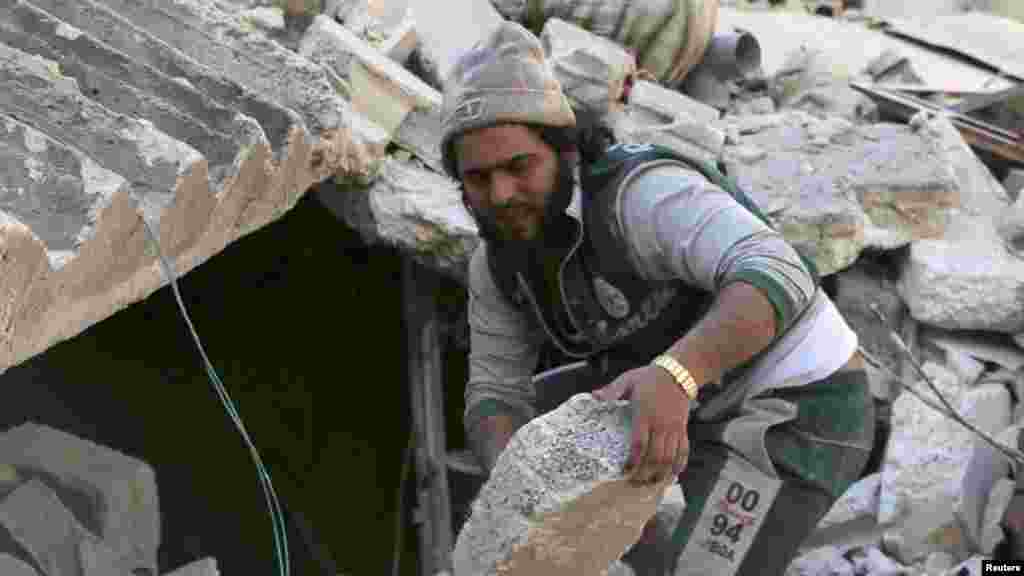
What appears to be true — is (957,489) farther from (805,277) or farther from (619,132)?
(805,277)

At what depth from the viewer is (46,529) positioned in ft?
12.0

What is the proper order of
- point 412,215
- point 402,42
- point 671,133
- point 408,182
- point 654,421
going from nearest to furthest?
point 654,421 → point 412,215 → point 408,182 → point 402,42 → point 671,133

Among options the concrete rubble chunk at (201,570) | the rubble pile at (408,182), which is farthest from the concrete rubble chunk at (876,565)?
the concrete rubble chunk at (201,570)

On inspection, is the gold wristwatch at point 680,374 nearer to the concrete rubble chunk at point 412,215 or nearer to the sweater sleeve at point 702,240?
the sweater sleeve at point 702,240

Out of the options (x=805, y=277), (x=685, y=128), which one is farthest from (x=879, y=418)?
(x=805, y=277)

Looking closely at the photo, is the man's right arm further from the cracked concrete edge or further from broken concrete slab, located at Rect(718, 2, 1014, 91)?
broken concrete slab, located at Rect(718, 2, 1014, 91)

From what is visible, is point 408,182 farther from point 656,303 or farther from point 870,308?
point 870,308

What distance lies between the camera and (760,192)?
5129 millimetres

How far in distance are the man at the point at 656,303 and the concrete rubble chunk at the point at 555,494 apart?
380 mm

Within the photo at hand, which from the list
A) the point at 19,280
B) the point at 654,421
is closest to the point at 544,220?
the point at 654,421

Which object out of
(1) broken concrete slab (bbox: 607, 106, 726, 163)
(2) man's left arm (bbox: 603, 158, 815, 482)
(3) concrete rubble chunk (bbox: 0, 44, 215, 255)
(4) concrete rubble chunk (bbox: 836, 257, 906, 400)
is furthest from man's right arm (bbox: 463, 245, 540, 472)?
(4) concrete rubble chunk (bbox: 836, 257, 906, 400)

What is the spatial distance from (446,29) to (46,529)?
7.58 feet

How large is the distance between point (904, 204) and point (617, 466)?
3.04m

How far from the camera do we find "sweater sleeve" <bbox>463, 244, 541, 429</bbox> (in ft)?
12.2
